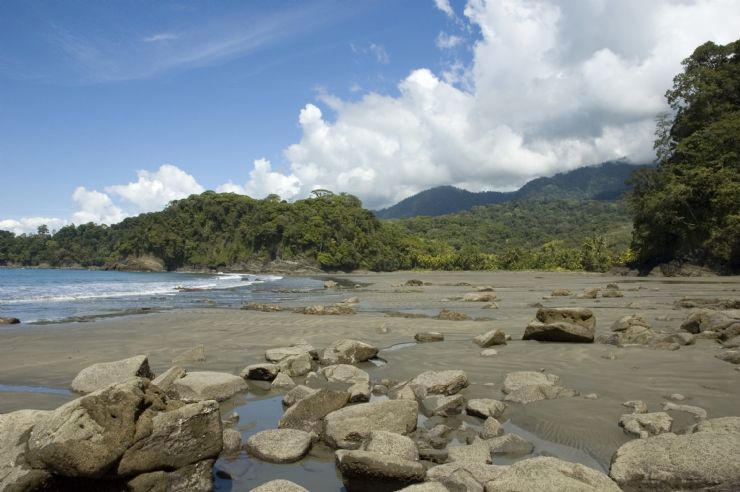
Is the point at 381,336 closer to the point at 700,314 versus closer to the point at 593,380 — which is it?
the point at 593,380

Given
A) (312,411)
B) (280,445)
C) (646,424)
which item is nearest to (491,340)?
(646,424)

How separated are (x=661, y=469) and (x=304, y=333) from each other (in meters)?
13.1

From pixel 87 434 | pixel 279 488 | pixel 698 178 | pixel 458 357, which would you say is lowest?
pixel 458 357

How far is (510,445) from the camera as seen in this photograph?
6.36 m

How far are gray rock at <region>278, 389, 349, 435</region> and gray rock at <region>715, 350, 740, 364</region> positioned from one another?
8.26m

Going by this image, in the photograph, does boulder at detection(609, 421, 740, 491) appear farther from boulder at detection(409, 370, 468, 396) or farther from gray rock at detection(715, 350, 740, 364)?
gray rock at detection(715, 350, 740, 364)

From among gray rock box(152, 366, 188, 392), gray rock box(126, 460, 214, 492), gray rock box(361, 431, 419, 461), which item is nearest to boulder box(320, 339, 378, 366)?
gray rock box(152, 366, 188, 392)

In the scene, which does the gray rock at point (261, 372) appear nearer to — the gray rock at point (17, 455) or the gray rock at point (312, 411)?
the gray rock at point (312, 411)

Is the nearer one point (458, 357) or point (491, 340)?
point (458, 357)

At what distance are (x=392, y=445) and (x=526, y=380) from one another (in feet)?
13.5

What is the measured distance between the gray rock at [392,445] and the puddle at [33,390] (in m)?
6.53

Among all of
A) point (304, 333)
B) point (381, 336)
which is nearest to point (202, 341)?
point (304, 333)

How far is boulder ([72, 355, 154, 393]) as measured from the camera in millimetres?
8828

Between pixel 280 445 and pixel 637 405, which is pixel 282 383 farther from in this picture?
pixel 637 405
